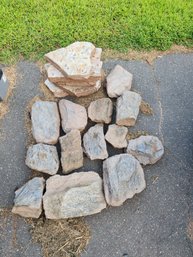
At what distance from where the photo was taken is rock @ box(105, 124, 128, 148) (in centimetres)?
410

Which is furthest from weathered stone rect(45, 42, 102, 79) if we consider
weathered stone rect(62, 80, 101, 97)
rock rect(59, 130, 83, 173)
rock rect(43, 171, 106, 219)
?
rock rect(43, 171, 106, 219)

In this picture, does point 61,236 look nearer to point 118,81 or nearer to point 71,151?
point 71,151

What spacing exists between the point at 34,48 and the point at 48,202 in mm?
2303

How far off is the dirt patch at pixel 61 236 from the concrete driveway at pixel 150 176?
76 mm

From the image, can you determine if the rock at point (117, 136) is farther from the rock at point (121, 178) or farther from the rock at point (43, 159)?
the rock at point (43, 159)

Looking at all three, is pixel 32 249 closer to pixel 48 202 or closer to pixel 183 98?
pixel 48 202

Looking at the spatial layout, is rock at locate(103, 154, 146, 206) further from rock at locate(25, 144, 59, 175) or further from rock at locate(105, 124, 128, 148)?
rock at locate(25, 144, 59, 175)

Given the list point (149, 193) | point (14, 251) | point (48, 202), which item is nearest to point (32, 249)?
point (14, 251)

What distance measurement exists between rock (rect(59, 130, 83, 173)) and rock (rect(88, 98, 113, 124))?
1.04 feet

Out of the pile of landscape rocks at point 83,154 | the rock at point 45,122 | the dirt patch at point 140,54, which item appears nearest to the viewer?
the pile of landscape rocks at point 83,154

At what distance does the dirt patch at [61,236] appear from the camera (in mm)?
3541

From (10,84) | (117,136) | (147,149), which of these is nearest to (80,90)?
(117,136)

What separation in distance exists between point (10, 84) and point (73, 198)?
1862mm

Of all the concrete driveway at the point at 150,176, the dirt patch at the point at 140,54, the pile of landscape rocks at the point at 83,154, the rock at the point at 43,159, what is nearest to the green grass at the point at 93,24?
the dirt patch at the point at 140,54
